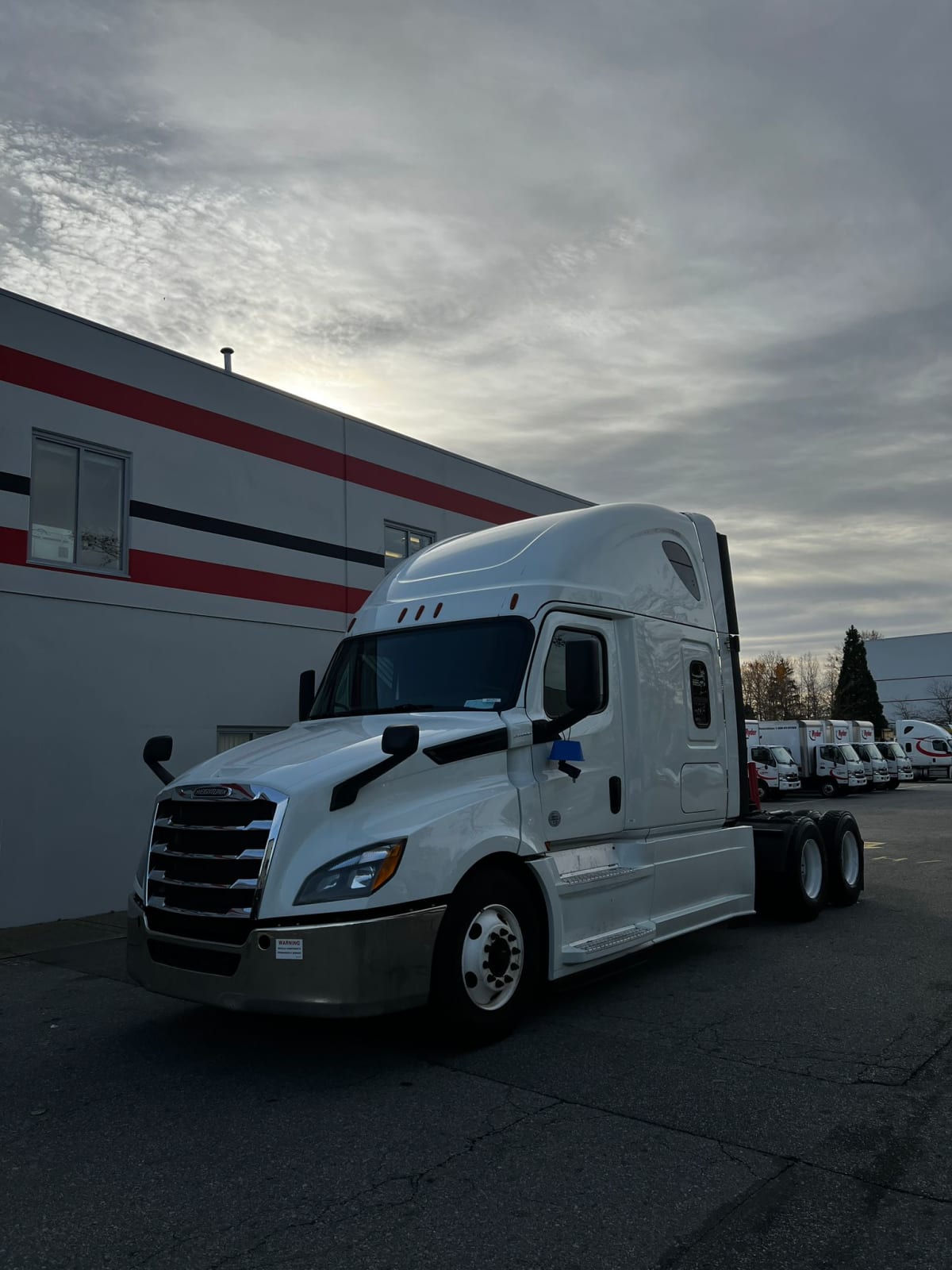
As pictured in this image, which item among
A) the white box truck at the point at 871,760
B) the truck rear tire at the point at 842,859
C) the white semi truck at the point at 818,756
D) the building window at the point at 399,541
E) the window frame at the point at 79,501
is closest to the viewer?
the truck rear tire at the point at 842,859

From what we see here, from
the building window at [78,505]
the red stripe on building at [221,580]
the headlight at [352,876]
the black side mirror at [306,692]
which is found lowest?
the headlight at [352,876]

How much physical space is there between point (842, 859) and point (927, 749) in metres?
39.2

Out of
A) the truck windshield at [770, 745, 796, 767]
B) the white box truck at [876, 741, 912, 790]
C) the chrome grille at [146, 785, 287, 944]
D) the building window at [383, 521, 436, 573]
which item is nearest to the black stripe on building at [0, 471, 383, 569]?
the building window at [383, 521, 436, 573]

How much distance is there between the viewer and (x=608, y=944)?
21.8ft

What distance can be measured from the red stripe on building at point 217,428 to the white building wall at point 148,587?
2 cm

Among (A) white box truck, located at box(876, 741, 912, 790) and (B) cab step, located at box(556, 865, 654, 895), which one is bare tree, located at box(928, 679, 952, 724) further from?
(B) cab step, located at box(556, 865, 654, 895)

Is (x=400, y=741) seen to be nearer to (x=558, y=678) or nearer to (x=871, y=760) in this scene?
(x=558, y=678)

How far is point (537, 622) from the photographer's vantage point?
22.1ft

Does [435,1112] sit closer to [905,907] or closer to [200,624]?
[905,907]

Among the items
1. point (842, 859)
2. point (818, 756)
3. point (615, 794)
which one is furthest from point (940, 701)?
point (615, 794)

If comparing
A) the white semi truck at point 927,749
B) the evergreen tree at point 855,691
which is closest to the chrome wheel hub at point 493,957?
the white semi truck at point 927,749

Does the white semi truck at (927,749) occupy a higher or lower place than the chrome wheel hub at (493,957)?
higher

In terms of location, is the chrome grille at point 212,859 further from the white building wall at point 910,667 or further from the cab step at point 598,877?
the white building wall at point 910,667

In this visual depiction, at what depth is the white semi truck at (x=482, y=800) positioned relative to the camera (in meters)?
5.25
